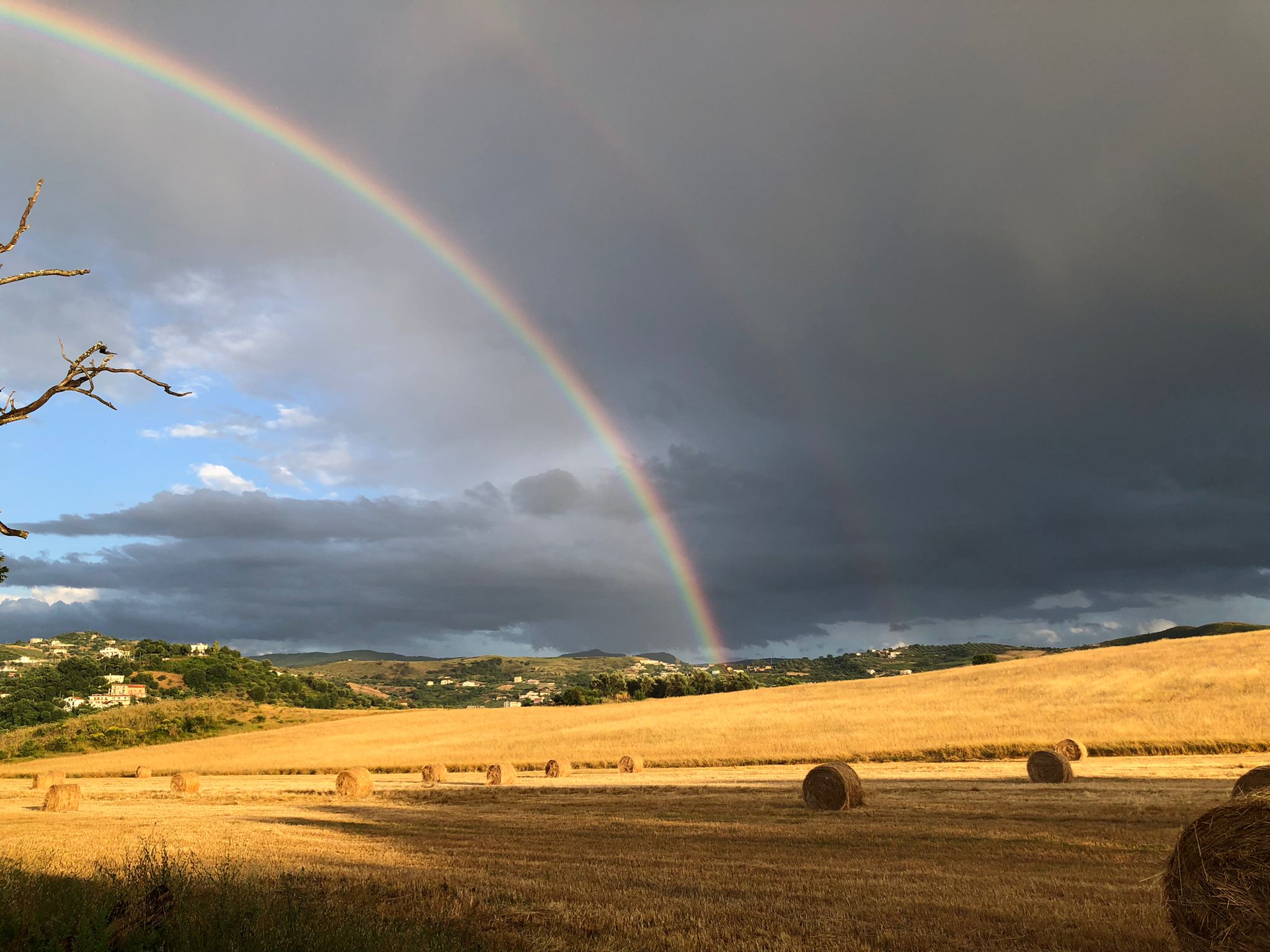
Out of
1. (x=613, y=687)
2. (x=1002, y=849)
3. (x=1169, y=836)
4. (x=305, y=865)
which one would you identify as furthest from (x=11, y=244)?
(x=613, y=687)

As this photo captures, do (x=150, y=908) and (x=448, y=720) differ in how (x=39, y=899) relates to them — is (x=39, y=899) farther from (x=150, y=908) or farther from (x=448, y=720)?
(x=448, y=720)

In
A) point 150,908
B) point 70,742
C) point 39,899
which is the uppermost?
point 150,908

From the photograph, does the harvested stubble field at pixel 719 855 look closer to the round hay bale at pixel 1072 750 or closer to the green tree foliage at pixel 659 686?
the round hay bale at pixel 1072 750

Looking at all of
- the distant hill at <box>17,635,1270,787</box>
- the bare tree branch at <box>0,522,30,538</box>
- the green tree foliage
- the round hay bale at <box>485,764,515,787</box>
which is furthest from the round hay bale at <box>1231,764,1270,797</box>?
the green tree foliage

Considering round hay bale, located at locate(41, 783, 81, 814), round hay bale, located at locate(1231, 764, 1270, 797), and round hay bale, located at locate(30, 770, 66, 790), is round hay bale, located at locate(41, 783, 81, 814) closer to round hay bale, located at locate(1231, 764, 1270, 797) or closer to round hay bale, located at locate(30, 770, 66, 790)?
round hay bale, located at locate(30, 770, 66, 790)

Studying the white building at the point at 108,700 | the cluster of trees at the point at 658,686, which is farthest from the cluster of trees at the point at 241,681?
the cluster of trees at the point at 658,686

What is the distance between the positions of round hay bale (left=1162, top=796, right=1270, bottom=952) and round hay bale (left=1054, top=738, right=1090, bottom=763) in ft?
86.3

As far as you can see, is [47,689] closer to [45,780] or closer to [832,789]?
[45,780]

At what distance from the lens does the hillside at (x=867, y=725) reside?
3725 centimetres

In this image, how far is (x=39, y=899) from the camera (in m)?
9.23

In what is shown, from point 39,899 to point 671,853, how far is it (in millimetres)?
9517

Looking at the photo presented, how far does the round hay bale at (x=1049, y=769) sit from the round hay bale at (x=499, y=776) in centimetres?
2003

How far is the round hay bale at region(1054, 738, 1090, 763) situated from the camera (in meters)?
32.4

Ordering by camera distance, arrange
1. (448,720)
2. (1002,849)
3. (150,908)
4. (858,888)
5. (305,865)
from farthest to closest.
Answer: (448,720) → (1002,849) → (305,865) → (858,888) → (150,908)
